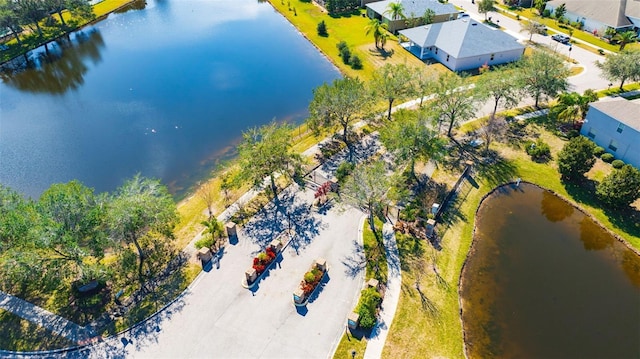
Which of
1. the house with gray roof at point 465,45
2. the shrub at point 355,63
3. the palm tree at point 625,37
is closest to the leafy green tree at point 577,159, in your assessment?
the house with gray roof at point 465,45

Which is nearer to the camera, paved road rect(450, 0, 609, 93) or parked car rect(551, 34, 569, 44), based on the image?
paved road rect(450, 0, 609, 93)

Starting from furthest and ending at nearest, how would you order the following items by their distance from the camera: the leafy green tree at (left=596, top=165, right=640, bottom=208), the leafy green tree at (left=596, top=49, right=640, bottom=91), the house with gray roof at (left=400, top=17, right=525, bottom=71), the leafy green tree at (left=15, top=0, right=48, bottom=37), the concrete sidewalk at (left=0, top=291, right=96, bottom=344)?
1. the leafy green tree at (left=15, top=0, right=48, bottom=37)
2. the house with gray roof at (left=400, top=17, right=525, bottom=71)
3. the leafy green tree at (left=596, top=49, right=640, bottom=91)
4. the leafy green tree at (left=596, top=165, right=640, bottom=208)
5. the concrete sidewalk at (left=0, top=291, right=96, bottom=344)

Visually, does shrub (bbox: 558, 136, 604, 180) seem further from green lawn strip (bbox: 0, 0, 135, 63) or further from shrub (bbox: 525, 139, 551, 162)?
green lawn strip (bbox: 0, 0, 135, 63)

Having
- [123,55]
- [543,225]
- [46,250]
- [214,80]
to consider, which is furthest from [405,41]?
[46,250]

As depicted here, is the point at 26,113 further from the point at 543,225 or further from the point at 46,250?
the point at 543,225

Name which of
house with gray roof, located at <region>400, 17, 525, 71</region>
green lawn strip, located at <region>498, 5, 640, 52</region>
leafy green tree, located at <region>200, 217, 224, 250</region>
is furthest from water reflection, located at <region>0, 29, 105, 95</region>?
green lawn strip, located at <region>498, 5, 640, 52</region>
